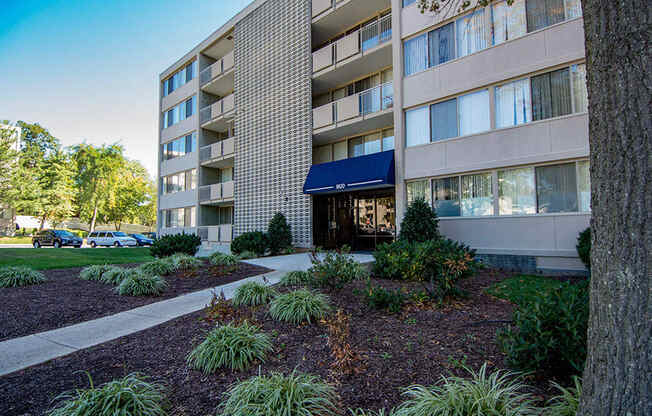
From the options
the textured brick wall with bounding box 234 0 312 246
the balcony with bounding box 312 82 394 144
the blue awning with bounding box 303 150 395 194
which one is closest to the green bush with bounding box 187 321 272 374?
the blue awning with bounding box 303 150 395 194

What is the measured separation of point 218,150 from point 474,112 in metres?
16.3

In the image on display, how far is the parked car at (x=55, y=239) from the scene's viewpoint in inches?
1214

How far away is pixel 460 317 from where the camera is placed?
5.23 m

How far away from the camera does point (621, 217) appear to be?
6.75ft

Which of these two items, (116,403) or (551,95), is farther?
(551,95)

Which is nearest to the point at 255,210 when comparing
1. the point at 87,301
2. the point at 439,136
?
the point at 439,136

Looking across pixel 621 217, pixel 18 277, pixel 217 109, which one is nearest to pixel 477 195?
pixel 621 217

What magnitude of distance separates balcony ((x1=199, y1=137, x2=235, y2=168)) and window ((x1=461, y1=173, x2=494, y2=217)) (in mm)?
14651

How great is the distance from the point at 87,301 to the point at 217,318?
3.49 metres

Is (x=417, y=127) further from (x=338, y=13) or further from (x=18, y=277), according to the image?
(x=18, y=277)

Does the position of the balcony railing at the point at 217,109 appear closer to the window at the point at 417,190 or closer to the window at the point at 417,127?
the window at the point at 417,127

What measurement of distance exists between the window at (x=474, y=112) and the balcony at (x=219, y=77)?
15721 millimetres

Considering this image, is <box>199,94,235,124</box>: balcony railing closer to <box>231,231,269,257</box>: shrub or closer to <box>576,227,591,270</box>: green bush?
<box>231,231,269,257</box>: shrub

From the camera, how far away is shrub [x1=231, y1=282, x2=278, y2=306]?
6.37 meters
